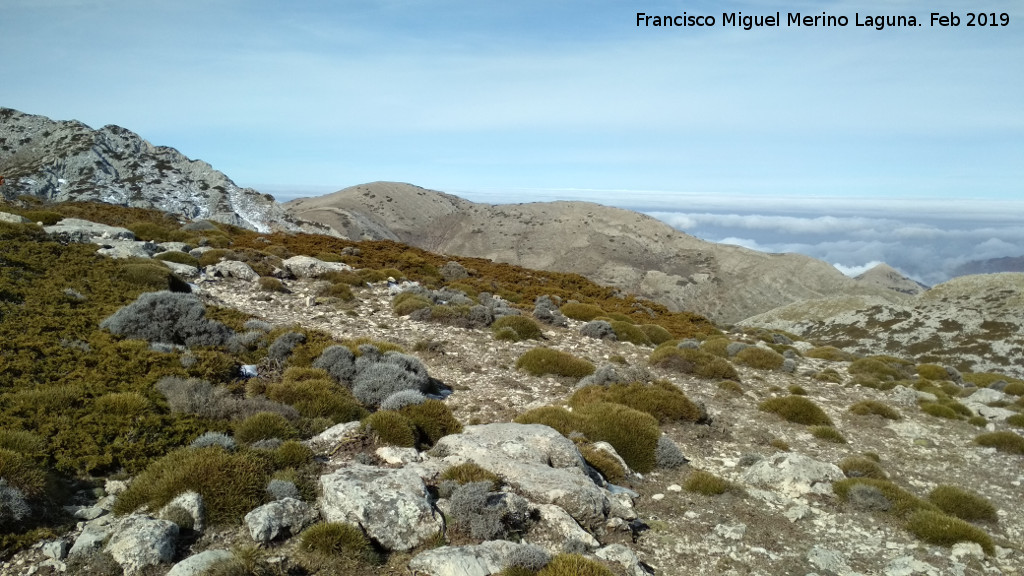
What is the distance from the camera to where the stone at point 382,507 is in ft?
20.0

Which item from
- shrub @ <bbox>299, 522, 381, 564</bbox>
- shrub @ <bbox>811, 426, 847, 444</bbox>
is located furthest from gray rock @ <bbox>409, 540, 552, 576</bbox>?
shrub @ <bbox>811, 426, 847, 444</bbox>

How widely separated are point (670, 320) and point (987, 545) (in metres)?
24.3

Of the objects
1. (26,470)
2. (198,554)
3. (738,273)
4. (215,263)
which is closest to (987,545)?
(198,554)

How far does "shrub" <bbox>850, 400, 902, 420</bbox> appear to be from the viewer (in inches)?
609

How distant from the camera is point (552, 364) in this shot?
16203 mm

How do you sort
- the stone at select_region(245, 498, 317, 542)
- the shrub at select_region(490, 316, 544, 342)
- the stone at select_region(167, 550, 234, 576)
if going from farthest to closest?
1. the shrub at select_region(490, 316, 544, 342)
2. the stone at select_region(245, 498, 317, 542)
3. the stone at select_region(167, 550, 234, 576)

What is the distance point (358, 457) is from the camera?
810cm

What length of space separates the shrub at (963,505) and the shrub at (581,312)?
1596 centimetres

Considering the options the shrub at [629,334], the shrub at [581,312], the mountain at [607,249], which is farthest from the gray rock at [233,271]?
the mountain at [607,249]

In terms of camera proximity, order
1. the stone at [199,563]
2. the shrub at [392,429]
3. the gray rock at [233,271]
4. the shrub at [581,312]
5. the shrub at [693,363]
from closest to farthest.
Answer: the stone at [199,563]
the shrub at [392,429]
the shrub at [693,363]
the gray rock at [233,271]
the shrub at [581,312]

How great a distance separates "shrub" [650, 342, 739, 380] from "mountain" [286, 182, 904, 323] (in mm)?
78176

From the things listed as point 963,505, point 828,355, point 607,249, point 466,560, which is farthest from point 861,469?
point 607,249

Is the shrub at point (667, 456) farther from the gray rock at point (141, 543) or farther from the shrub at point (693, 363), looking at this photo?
the gray rock at point (141, 543)

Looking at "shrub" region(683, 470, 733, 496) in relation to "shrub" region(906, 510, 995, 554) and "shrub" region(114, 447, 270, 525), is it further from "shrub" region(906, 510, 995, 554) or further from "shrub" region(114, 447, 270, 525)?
"shrub" region(114, 447, 270, 525)
